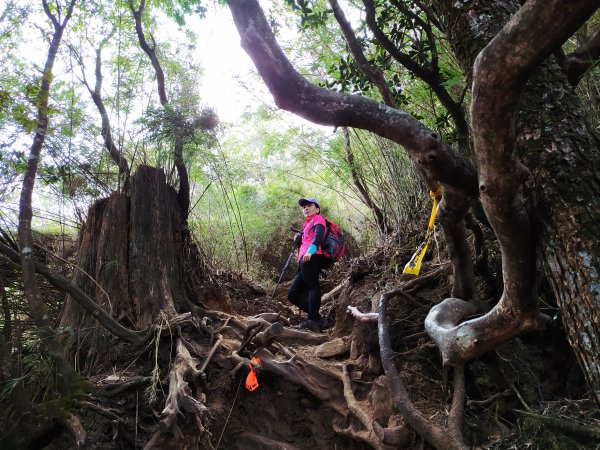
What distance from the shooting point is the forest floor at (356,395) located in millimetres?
2811

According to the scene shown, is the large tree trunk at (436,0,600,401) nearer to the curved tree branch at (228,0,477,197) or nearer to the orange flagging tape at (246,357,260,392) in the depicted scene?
the curved tree branch at (228,0,477,197)

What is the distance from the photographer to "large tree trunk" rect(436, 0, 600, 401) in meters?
1.76

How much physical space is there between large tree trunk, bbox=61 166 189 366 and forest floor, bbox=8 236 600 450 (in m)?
0.41

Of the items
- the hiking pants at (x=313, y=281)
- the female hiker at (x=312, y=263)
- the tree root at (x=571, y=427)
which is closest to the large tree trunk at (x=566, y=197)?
the tree root at (x=571, y=427)

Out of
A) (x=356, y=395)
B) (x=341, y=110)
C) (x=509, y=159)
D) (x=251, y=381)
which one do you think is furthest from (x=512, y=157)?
(x=251, y=381)

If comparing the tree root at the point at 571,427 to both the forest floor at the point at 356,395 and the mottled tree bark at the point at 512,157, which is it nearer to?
the forest floor at the point at 356,395

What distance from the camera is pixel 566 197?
1838 millimetres

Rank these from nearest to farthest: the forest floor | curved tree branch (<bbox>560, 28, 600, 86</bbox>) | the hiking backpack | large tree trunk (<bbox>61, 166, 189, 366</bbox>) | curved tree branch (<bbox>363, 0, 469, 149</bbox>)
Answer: the forest floor
curved tree branch (<bbox>560, 28, 600, 86</bbox>)
curved tree branch (<bbox>363, 0, 469, 149</bbox>)
large tree trunk (<bbox>61, 166, 189, 366</bbox>)
the hiking backpack

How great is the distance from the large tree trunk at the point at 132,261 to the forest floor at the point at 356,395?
0.41 m

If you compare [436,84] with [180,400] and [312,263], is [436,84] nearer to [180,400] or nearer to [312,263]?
[312,263]

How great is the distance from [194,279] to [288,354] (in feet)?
5.95

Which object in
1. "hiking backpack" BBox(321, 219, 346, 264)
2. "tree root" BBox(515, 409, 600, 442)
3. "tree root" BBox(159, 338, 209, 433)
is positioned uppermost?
"hiking backpack" BBox(321, 219, 346, 264)

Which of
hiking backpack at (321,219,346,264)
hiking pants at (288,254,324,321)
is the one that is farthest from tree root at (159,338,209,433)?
hiking backpack at (321,219,346,264)

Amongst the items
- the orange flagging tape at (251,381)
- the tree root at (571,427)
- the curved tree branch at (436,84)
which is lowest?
the tree root at (571,427)
